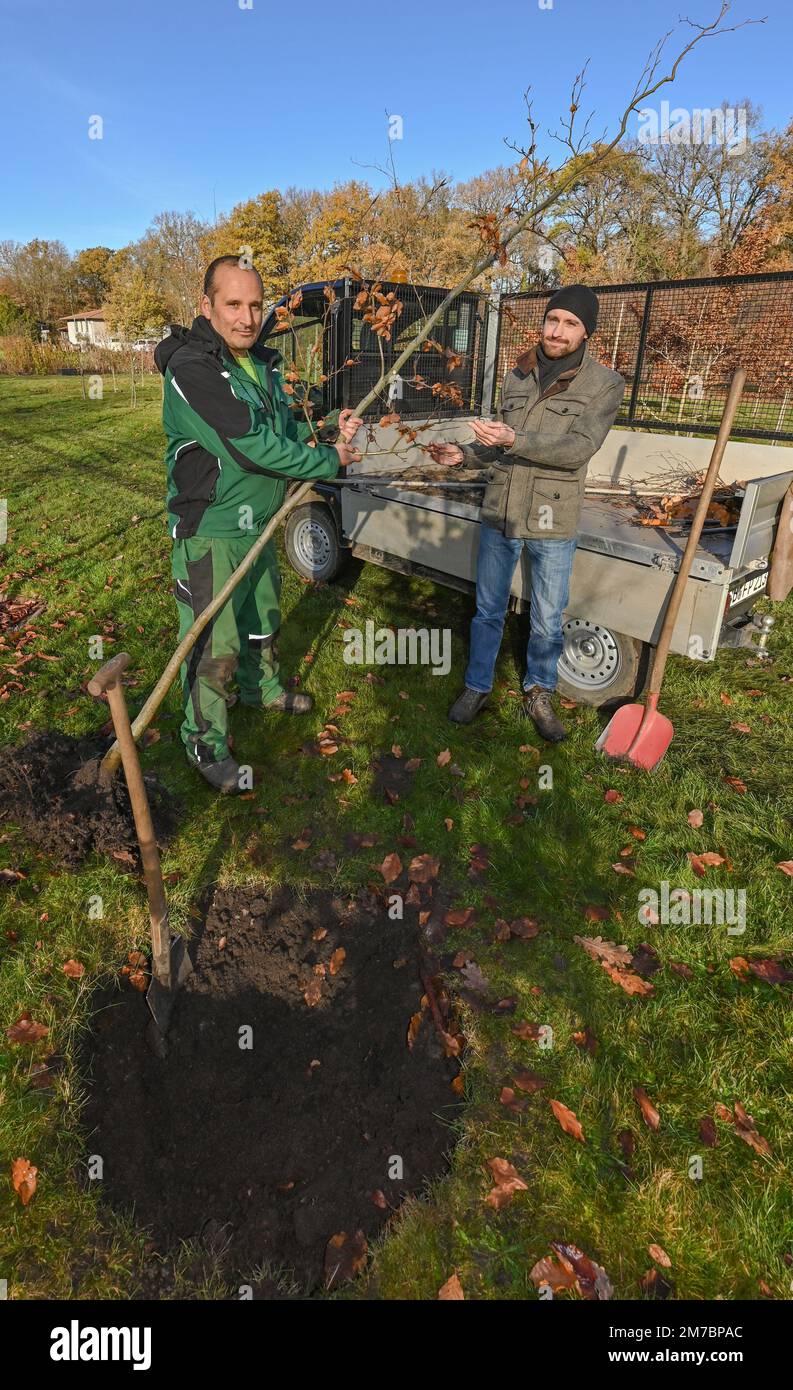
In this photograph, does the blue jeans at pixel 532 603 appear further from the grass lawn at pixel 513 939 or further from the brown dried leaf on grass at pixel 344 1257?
the brown dried leaf on grass at pixel 344 1257

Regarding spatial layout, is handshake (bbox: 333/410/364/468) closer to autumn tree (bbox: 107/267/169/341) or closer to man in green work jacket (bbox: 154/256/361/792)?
man in green work jacket (bbox: 154/256/361/792)

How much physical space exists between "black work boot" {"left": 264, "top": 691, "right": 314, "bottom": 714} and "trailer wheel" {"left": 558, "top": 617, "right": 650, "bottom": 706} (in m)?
1.90

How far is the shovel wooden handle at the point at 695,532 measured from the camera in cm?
371

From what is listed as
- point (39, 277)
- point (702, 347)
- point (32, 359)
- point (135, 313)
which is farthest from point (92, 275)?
point (702, 347)

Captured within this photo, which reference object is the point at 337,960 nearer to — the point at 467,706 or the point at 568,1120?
the point at 568,1120

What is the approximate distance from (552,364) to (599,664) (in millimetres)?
1998

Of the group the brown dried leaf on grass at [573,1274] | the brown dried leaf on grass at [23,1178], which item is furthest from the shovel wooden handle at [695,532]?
the brown dried leaf on grass at [23,1178]

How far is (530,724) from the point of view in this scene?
4.93 metres

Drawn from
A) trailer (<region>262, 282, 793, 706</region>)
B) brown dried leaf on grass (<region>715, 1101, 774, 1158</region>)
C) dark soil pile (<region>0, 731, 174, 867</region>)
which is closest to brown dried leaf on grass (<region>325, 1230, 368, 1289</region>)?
brown dried leaf on grass (<region>715, 1101, 774, 1158</region>)

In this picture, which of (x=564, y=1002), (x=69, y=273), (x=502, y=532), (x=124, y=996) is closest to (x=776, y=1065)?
(x=564, y=1002)

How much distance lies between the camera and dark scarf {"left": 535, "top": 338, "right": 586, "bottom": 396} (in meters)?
4.00

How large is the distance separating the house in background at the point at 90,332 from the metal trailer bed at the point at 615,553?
2759 centimetres

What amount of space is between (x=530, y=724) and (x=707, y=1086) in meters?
2.60
